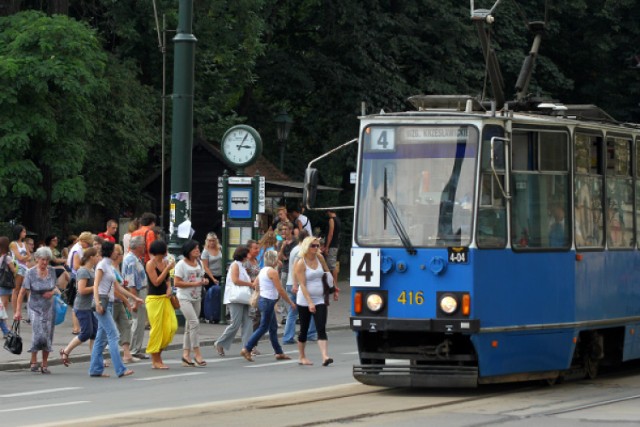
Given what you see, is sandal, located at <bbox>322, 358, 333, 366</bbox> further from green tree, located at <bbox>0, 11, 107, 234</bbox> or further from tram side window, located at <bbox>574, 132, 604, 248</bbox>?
green tree, located at <bbox>0, 11, 107, 234</bbox>

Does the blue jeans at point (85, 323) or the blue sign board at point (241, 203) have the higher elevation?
the blue sign board at point (241, 203)

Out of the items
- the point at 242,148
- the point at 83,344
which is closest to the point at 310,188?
the point at 83,344

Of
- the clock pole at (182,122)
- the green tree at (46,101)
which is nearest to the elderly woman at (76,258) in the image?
the clock pole at (182,122)

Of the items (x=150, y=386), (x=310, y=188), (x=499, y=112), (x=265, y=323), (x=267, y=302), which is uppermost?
(x=499, y=112)

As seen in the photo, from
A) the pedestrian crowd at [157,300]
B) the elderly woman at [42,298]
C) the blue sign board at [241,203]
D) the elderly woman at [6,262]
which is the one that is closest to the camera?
the pedestrian crowd at [157,300]

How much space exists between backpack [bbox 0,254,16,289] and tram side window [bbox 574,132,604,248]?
425 inches

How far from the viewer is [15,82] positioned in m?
30.6

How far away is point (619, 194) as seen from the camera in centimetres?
1722

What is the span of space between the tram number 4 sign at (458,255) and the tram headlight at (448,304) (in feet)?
1.17

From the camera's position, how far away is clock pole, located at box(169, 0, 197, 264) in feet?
79.3

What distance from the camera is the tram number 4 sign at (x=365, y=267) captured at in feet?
49.4

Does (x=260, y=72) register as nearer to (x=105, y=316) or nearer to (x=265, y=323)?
(x=265, y=323)

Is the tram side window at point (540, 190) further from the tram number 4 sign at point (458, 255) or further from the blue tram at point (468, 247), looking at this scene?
the tram number 4 sign at point (458, 255)

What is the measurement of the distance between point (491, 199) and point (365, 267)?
1449mm
